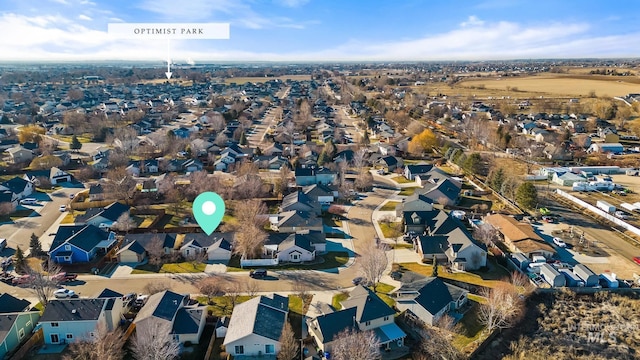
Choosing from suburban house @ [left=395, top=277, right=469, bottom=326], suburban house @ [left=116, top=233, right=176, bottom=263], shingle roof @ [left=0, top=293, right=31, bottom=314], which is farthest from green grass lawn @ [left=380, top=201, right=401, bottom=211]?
shingle roof @ [left=0, top=293, right=31, bottom=314]

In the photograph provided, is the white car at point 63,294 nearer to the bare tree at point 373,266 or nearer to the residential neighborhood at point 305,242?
the residential neighborhood at point 305,242

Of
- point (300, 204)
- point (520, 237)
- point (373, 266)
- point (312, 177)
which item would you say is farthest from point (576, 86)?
point (373, 266)

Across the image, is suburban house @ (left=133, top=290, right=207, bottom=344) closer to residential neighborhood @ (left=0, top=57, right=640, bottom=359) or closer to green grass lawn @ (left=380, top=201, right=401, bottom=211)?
residential neighborhood @ (left=0, top=57, right=640, bottom=359)

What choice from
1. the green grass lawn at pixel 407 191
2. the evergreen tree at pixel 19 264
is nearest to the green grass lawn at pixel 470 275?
the green grass lawn at pixel 407 191

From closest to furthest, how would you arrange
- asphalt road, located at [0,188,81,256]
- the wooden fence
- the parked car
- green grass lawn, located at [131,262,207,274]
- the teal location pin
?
the wooden fence, the parked car, green grass lawn, located at [131,262,207,274], the teal location pin, asphalt road, located at [0,188,81,256]

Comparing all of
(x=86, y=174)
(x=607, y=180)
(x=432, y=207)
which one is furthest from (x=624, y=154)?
(x=86, y=174)

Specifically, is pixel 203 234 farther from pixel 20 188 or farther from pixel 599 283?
pixel 599 283

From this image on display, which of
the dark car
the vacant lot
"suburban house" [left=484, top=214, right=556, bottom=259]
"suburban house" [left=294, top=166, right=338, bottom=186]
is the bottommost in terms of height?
the vacant lot

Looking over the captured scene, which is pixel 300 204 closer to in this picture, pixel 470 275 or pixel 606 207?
pixel 470 275
